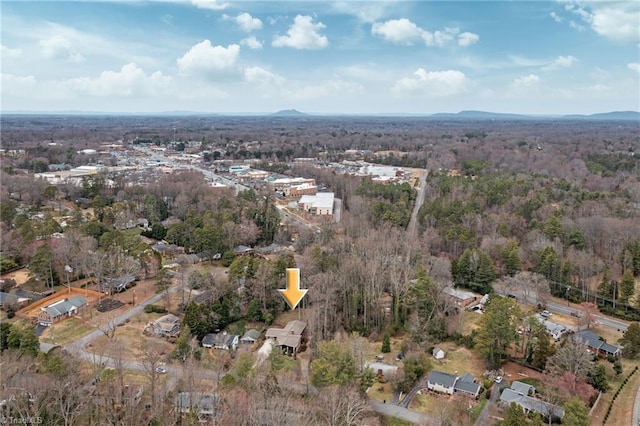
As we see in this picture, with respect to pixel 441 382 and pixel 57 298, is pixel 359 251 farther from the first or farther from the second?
pixel 57 298

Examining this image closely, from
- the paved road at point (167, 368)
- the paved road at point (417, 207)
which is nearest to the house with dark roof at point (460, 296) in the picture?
the paved road at point (417, 207)

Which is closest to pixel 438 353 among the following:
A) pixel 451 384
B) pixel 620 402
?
pixel 451 384

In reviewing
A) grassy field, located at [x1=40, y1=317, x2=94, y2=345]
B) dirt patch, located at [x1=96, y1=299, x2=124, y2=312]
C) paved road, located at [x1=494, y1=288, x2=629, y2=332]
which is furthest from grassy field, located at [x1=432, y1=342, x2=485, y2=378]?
dirt patch, located at [x1=96, y1=299, x2=124, y2=312]

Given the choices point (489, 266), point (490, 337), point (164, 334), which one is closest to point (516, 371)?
point (490, 337)

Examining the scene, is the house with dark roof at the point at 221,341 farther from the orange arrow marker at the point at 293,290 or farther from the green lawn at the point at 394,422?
the green lawn at the point at 394,422

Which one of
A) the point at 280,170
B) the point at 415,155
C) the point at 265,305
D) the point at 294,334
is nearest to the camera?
the point at 294,334

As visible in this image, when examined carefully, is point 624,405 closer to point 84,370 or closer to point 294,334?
point 294,334

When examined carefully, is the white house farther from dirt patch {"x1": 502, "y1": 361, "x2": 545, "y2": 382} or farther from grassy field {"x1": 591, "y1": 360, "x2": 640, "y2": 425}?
grassy field {"x1": 591, "y1": 360, "x2": 640, "y2": 425}
